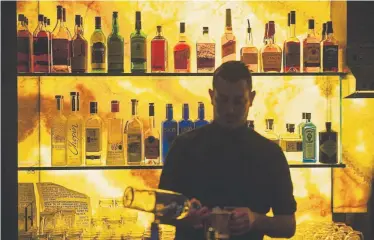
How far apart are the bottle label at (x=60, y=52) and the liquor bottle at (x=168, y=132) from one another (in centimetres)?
51

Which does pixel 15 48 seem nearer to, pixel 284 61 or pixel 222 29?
pixel 222 29

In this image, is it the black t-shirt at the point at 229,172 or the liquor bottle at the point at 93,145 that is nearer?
the black t-shirt at the point at 229,172

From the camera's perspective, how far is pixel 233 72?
2594 mm

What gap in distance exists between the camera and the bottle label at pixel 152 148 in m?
2.76

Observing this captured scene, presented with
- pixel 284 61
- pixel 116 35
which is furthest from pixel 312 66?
pixel 116 35

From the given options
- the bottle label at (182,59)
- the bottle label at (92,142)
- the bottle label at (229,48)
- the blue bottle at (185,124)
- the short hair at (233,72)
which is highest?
the bottle label at (229,48)

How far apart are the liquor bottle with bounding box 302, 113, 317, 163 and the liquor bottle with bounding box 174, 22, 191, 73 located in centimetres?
61

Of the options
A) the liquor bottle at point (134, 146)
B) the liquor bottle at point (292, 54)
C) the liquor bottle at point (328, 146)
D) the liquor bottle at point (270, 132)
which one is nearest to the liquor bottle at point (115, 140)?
the liquor bottle at point (134, 146)

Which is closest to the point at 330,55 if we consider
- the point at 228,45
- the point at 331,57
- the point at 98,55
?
the point at 331,57

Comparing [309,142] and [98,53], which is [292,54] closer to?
[309,142]

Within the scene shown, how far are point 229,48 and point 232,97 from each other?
35 cm

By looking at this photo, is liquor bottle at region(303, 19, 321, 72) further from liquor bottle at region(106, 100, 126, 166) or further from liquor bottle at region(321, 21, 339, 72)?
liquor bottle at region(106, 100, 126, 166)

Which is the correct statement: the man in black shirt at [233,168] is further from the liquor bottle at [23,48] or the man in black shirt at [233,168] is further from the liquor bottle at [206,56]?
the liquor bottle at [23,48]

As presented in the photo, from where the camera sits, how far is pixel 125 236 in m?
2.66
